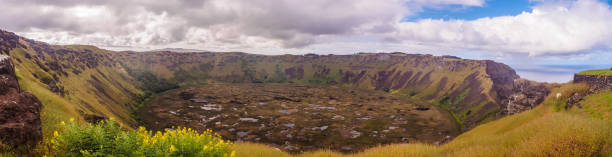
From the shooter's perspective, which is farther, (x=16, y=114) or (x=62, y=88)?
(x=62, y=88)

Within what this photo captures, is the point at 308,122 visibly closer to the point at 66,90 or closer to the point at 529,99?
the point at 529,99

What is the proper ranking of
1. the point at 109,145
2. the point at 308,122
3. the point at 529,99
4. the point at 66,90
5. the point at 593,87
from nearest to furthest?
the point at 109,145, the point at 593,87, the point at 529,99, the point at 66,90, the point at 308,122

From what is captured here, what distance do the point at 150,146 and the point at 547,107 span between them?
55.5 metres

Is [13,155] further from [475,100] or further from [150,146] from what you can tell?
[475,100]

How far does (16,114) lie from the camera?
1246 cm

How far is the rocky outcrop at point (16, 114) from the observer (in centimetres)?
1111

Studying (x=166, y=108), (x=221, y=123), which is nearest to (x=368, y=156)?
(x=221, y=123)

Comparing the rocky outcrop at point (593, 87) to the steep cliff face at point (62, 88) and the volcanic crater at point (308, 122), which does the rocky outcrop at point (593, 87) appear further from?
the volcanic crater at point (308, 122)

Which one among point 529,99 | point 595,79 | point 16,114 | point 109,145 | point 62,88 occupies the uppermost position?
point 595,79

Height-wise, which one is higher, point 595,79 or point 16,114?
point 595,79

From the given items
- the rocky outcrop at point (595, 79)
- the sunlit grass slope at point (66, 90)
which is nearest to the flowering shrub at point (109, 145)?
the sunlit grass slope at point (66, 90)

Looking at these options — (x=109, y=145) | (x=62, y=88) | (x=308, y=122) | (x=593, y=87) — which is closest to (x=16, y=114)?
(x=109, y=145)

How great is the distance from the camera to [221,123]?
132875 millimetres

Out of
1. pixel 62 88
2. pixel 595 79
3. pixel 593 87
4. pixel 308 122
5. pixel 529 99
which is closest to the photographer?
pixel 593 87
